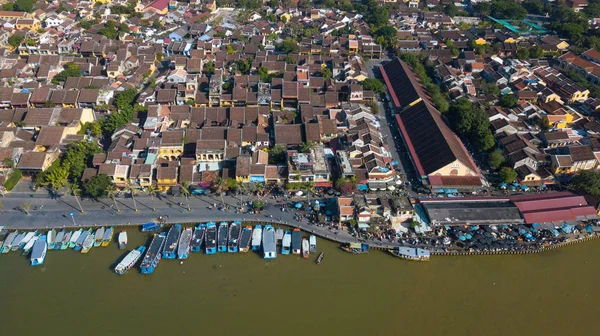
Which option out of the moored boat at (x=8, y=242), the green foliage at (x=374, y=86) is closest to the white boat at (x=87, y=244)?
the moored boat at (x=8, y=242)

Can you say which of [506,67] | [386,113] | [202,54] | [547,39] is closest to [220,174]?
[386,113]

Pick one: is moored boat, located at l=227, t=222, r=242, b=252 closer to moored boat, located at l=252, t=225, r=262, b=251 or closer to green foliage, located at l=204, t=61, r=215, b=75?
moored boat, located at l=252, t=225, r=262, b=251

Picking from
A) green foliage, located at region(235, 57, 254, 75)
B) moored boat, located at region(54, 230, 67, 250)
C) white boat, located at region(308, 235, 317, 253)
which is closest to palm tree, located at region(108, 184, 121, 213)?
moored boat, located at region(54, 230, 67, 250)

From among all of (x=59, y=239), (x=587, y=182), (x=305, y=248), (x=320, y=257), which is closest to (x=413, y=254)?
(x=320, y=257)

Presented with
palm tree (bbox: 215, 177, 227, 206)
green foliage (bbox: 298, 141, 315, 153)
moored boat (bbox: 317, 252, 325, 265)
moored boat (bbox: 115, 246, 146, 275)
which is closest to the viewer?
moored boat (bbox: 115, 246, 146, 275)

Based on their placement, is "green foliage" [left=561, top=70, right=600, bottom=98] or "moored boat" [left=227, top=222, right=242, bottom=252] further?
"green foliage" [left=561, top=70, right=600, bottom=98]
